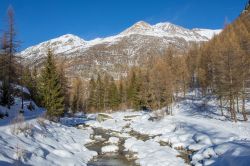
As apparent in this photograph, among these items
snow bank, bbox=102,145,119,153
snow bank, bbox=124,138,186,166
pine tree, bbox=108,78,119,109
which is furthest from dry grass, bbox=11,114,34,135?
pine tree, bbox=108,78,119,109

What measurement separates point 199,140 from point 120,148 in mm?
7071

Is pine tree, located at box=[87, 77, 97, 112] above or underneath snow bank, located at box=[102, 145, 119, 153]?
above

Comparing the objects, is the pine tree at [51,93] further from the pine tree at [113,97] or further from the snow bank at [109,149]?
the pine tree at [113,97]

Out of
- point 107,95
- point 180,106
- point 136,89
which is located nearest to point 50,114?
point 180,106

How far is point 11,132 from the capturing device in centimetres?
1756

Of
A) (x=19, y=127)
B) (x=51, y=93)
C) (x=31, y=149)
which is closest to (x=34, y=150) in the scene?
(x=31, y=149)

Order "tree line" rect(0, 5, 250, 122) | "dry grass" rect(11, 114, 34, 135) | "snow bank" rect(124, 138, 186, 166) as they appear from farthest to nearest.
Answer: "tree line" rect(0, 5, 250, 122)
"snow bank" rect(124, 138, 186, 166)
"dry grass" rect(11, 114, 34, 135)

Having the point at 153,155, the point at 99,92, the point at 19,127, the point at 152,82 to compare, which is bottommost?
the point at 153,155

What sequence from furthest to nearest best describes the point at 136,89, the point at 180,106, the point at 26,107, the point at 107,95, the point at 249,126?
the point at 107,95, the point at 136,89, the point at 180,106, the point at 26,107, the point at 249,126

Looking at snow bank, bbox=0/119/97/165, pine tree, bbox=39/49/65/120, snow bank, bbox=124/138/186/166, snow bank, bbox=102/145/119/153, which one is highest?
pine tree, bbox=39/49/65/120

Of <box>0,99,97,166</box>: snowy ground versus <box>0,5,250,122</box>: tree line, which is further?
<box>0,5,250,122</box>: tree line

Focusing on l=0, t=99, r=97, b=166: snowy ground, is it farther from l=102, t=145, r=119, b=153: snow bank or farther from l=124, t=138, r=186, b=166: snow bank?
l=124, t=138, r=186, b=166: snow bank

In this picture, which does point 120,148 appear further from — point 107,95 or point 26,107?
point 107,95

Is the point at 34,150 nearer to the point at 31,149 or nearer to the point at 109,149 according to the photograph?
the point at 31,149
